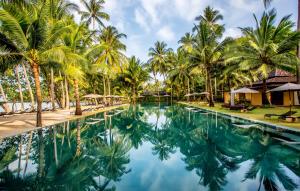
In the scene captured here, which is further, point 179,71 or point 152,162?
point 179,71

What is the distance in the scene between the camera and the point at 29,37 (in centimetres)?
1123

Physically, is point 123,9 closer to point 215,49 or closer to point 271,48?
point 215,49

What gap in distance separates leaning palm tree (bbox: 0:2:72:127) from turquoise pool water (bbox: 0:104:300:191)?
4082 mm

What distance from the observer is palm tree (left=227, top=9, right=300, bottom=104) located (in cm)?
1920

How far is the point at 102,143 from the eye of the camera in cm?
884

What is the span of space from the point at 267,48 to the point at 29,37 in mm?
18876

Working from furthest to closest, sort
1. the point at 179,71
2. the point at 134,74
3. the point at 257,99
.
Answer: the point at 179,71
the point at 134,74
the point at 257,99

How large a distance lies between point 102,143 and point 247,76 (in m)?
28.0

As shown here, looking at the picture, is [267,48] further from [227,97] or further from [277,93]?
[227,97]

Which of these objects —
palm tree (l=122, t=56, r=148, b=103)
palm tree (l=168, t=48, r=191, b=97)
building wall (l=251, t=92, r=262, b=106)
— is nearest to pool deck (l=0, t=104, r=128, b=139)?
building wall (l=251, t=92, r=262, b=106)

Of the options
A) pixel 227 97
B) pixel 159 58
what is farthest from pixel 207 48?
pixel 159 58

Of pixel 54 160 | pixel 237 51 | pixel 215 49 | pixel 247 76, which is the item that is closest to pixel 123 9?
pixel 215 49

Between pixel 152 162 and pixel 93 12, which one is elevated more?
pixel 93 12

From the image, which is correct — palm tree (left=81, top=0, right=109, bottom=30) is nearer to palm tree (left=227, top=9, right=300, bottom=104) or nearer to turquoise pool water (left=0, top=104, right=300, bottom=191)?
palm tree (left=227, top=9, right=300, bottom=104)
